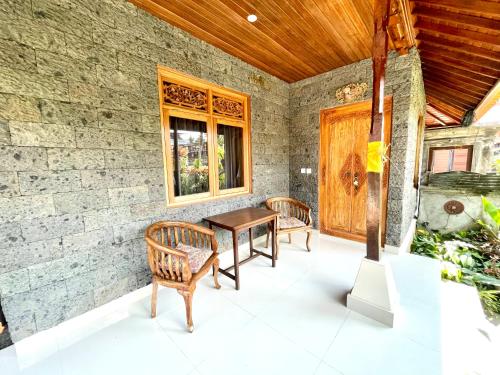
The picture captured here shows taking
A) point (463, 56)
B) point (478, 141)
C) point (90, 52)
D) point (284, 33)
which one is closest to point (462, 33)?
point (463, 56)

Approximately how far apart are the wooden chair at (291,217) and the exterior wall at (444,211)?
3.59 metres

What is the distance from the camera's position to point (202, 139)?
2.66m

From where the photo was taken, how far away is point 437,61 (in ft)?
10.1

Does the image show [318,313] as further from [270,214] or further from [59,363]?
[59,363]

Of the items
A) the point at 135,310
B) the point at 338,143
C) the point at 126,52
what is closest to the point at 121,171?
the point at 126,52

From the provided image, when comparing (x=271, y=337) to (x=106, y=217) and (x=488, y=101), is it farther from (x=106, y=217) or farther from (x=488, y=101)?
(x=488, y=101)

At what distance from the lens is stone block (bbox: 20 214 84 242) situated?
4.93 feet

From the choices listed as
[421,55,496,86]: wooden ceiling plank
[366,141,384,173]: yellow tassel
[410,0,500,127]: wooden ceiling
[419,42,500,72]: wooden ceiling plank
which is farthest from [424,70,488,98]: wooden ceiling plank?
[366,141,384,173]: yellow tassel

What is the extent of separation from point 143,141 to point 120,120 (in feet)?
0.86

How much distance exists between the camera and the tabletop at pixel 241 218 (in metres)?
2.28

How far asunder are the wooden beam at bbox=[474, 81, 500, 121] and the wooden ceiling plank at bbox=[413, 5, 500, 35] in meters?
1.75

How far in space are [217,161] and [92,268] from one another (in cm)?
177

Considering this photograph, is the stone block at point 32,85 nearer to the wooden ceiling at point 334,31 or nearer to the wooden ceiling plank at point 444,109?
the wooden ceiling at point 334,31

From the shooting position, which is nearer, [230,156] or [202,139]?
[202,139]
